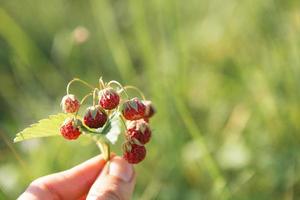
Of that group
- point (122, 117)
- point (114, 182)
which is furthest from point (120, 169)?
point (122, 117)

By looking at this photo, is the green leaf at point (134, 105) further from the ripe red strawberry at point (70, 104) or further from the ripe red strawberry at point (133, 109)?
the ripe red strawberry at point (70, 104)

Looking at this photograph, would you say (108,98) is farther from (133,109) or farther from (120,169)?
(120,169)

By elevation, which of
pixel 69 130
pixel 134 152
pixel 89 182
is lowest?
pixel 89 182

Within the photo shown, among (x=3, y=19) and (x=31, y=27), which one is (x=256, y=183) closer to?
(x=3, y=19)

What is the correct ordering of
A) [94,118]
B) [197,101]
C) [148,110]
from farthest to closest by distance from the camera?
[197,101]
[148,110]
[94,118]

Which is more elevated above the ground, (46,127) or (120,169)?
(46,127)

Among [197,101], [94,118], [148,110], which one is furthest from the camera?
[197,101]

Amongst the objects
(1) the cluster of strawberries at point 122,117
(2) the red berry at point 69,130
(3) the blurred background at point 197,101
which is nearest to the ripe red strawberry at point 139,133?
(1) the cluster of strawberries at point 122,117
